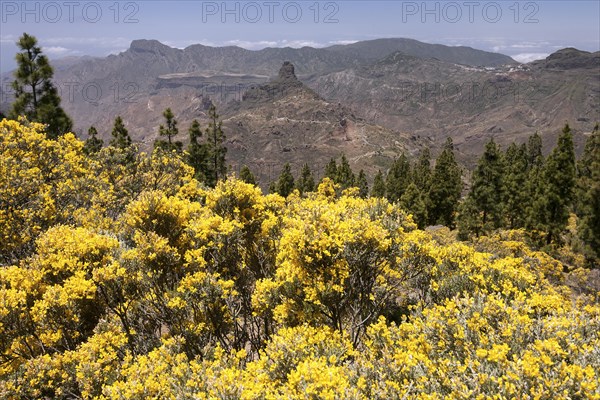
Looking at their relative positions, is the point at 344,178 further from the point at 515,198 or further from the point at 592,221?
the point at 592,221

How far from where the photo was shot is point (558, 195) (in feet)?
133

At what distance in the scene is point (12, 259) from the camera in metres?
15.5

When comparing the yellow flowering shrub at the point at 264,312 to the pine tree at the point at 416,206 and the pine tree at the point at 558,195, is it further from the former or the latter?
the pine tree at the point at 416,206

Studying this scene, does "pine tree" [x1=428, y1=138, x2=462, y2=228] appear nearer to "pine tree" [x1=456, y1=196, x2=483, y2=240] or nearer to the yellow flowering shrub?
"pine tree" [x1=456, y1=196, x2=483, y2=240]

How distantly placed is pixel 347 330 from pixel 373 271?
91.8 inches

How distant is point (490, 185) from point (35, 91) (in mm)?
50524

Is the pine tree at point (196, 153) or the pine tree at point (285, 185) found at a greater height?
the pine tree at point (196, 153)

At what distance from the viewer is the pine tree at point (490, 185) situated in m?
49.8

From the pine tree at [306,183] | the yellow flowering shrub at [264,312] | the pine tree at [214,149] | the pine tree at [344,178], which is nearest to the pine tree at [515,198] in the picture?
the pine tree at [344,178]

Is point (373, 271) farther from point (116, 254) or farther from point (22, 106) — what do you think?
point (22, 106)

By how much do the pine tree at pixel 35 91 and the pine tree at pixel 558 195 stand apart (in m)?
46.9

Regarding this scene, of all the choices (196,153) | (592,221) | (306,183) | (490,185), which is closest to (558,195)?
(592,221)

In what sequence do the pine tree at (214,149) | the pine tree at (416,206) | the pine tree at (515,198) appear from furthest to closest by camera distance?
the pine tree at (214,149)
the pine tree at (416,206)
the pine tree at (515,198)

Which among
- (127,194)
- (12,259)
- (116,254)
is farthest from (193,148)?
(116,254)
